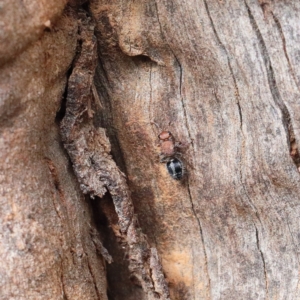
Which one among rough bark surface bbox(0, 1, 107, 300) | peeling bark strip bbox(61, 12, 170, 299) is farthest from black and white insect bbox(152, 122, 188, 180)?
rough bark surface bbox(0, 1, 107, 300)

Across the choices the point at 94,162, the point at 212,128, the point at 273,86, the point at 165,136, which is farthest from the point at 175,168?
the point at 273,86

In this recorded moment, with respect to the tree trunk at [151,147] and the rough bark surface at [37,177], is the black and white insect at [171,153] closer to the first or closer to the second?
the tree trunk at [151,147]

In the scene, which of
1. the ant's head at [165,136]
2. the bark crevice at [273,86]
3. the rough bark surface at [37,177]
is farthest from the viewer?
the ant's head at [165,136]

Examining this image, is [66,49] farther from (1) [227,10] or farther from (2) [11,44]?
(1) [227,10]

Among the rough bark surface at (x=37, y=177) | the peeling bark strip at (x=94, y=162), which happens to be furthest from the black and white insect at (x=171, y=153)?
the rough bark surface at (x=37, y=177)

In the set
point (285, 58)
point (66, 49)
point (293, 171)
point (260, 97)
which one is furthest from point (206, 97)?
point (66, 49)
